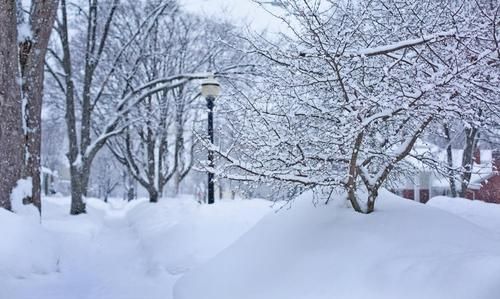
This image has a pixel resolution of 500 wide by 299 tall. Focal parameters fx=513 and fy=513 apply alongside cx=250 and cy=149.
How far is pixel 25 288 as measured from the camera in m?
5.83

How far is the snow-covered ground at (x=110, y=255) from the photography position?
6.27 metres

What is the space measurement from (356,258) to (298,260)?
0.72 meters

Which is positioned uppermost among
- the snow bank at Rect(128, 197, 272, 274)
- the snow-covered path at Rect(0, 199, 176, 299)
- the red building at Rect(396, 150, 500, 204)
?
the red building at Rect(396, 150, 500, 204)

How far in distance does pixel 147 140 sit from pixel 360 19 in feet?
59.9

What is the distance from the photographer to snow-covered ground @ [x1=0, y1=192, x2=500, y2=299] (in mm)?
3553

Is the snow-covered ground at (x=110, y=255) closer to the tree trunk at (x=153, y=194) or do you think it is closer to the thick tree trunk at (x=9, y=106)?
the thick tree trunk at (x=9, y=106)

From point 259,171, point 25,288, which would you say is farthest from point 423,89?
point 25,288

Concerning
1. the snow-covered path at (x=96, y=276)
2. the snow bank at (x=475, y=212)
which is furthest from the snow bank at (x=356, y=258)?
the snow bank at (x=475, y=212)

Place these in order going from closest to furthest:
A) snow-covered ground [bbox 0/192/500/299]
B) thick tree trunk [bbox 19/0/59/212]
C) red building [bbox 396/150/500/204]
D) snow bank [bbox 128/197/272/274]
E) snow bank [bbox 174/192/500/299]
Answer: snow bank [bbox 174/192/500/299], snow-covered ground [bbox 0/192/500/299], red building [bbox 396/150/500/204], snow bank [bbox 128/197/272/274], thick tree trunk [bbox 19/0/59/212]

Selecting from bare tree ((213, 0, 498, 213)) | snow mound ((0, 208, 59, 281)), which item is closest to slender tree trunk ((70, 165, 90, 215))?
snow mound ((0, 208, 59, 281))

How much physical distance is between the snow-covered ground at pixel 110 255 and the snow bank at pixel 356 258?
155 cm

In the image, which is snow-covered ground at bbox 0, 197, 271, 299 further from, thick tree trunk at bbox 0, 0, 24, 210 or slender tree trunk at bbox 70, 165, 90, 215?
slender tree trunk at bbox 70, 165, 90, 215

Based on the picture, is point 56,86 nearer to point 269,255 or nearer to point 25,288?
point 25,288

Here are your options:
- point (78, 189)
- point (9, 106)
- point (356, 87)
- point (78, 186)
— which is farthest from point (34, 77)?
point (78, 189)
